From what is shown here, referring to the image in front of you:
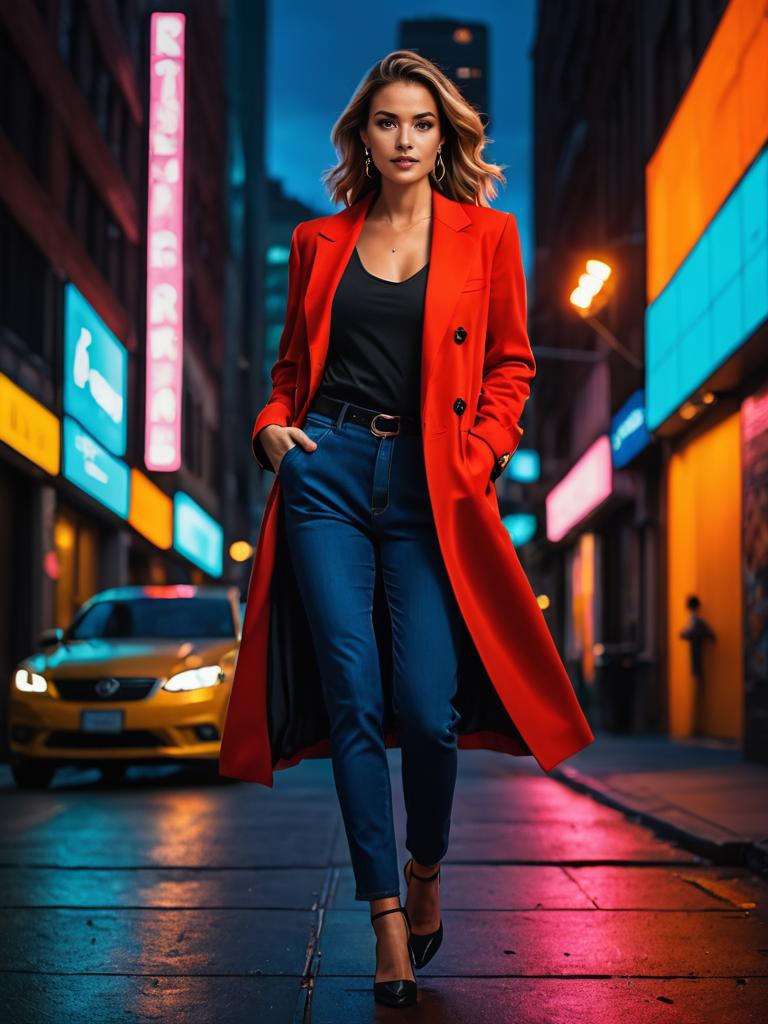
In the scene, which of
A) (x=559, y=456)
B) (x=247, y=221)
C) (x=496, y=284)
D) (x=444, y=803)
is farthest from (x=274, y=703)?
(x=247, y=221)

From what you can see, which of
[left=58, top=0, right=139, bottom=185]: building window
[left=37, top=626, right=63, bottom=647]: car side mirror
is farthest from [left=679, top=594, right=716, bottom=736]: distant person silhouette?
[left=58, top=0, right=139, bottom=185]: building window

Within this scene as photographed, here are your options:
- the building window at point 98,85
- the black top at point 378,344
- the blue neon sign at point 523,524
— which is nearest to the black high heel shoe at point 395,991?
the black top at point 378,344

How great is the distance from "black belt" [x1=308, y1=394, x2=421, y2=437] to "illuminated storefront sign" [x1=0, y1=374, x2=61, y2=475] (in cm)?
1187

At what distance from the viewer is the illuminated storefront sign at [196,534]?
3219cm

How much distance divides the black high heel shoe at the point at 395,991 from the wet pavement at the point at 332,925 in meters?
0.03

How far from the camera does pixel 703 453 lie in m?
18.3

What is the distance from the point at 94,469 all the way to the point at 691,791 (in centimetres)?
1303

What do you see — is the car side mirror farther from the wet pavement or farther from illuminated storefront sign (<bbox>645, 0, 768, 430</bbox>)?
illuminated storefront sign (<bbox>645, 0, 768, 430</bbox>)

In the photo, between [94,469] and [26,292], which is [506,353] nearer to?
[26,292]

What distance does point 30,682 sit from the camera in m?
11.1

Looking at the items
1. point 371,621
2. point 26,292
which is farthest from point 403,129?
point 26,292

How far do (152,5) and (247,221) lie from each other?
4473 cm

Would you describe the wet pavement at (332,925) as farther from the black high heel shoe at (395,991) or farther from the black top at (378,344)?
the black top at (378,344)

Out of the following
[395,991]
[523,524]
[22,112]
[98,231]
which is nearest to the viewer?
[395,991]
